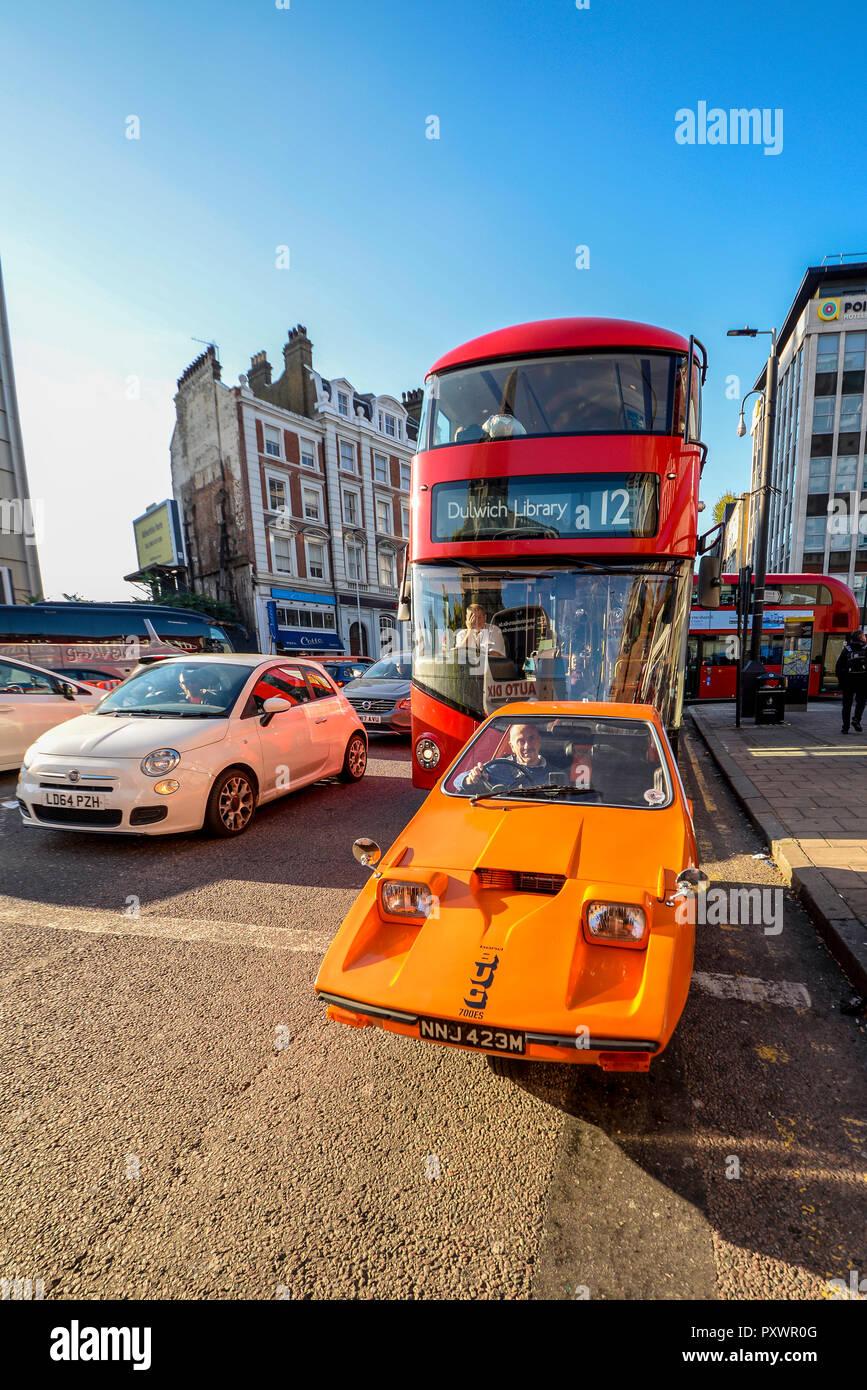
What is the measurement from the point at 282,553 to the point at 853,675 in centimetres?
2735

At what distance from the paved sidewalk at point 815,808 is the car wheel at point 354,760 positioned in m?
4.73

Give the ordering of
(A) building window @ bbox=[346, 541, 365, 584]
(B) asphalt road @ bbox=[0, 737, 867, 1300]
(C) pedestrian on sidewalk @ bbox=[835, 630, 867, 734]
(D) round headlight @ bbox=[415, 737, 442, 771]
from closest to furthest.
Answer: (B) asphalt road @ bbox=[0, 737, 867, 1300], (D) round headlight @ bbox=[415, 737, 442, 771], (C) pedestrian on sidewalk @ bbox=[835, 630, 867, 734], (A) building window @ bbox=[346, 541, 365, 584]

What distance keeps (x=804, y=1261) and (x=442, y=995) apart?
131 centimetres

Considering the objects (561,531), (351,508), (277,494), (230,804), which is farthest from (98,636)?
(351,508)

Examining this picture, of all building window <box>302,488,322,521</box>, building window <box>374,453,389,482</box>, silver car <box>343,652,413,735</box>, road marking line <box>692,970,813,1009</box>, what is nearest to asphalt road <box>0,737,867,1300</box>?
road marking line <box>692,970,813,1009</box>

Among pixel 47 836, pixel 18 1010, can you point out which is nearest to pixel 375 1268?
pixel 18 1010

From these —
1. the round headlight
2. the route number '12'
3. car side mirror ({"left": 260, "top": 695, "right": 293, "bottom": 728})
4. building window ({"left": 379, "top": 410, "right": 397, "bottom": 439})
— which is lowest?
the round headlight

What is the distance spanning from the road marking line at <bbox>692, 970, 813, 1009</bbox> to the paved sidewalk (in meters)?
0.32

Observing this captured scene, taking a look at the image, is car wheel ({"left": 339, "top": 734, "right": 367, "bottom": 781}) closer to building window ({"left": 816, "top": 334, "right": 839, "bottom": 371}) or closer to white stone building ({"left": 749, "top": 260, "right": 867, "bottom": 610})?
white stone building ({"left": 749, "top": 260, "right": 867, "bottom": 610})

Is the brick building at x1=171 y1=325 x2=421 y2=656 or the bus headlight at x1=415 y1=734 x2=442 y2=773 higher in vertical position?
the brick building at x1=171 y1=325 x2=421 y2=656

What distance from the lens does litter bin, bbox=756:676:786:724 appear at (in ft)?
39.8

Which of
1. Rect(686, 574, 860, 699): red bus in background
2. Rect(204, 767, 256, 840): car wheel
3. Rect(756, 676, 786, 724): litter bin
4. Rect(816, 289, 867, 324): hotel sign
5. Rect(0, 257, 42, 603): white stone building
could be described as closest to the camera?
Rect(204, 767, 256, 840): car wheel

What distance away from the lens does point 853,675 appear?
10.8m

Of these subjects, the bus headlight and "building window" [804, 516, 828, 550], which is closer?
the bus headlight
